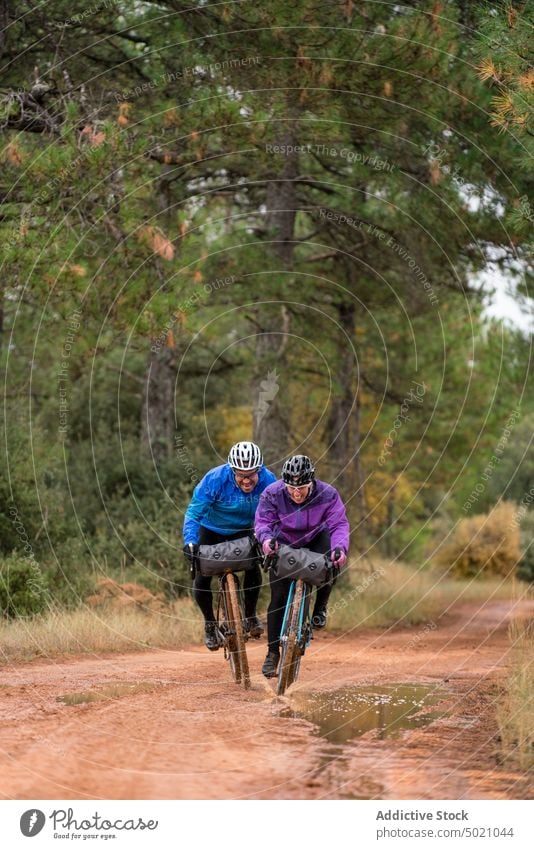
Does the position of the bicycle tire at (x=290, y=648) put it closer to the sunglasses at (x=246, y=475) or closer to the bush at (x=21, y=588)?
the sunglasses at (x=246, y=475)

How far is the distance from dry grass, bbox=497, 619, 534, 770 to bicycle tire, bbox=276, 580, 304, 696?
1.73 m

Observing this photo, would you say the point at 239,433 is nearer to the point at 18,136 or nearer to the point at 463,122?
the point at 463,122

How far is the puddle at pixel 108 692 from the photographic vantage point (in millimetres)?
9273

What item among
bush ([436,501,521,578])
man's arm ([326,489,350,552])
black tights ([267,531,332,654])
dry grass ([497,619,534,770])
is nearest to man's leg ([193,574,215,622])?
black tights ([267,531,332,654])

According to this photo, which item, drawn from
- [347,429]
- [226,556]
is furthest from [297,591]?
[347,429]

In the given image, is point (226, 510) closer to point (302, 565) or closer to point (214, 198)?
point (302, 565)

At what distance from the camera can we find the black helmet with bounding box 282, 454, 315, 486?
9117 mm

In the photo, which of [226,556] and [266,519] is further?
[226,556]

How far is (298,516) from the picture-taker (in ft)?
31.0

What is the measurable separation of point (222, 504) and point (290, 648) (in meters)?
1.70

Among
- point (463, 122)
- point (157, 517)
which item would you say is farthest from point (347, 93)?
point (157, 517)

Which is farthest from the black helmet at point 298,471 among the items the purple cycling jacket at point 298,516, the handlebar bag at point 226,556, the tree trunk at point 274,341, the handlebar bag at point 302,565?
the tree trunk at point 274,341

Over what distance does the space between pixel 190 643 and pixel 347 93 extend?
8.24m

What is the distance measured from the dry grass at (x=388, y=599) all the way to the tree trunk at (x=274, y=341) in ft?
9.26
